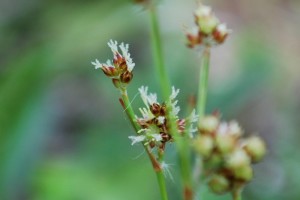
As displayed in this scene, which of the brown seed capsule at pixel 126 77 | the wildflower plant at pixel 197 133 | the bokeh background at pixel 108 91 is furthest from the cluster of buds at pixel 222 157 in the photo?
the bokeh background at pixel 108 91

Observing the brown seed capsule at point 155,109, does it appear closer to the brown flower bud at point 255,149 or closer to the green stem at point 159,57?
the green stem at point 159,57

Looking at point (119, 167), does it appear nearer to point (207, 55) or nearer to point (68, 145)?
point (68, 145)

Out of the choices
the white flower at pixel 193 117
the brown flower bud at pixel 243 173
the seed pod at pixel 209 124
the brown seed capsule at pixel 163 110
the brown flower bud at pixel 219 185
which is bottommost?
the brown flower bud at pixel 219 185

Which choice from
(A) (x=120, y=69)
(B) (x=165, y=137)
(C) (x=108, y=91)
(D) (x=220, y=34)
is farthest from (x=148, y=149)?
(C) (x=108, y=91)

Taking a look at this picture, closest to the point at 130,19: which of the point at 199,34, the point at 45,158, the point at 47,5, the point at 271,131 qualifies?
the point at 47,5

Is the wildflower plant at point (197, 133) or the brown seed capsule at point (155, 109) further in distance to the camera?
the brown seed capsule at point (155, 109)

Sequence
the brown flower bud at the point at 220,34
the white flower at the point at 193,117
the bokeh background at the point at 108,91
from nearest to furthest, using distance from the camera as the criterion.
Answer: the white flower at the point at 193,117
the brown flower bud at the point at 220,34
the bokeh background at the point at 108,91

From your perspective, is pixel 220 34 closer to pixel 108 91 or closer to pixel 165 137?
pixel 165 137

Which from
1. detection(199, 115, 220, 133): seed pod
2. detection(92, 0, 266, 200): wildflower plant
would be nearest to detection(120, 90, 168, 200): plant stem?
detection(92, 0, 266, 200): wildflower plant

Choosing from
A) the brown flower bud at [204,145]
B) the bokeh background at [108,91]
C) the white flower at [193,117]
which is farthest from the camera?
the bokeh background at [108,91]
